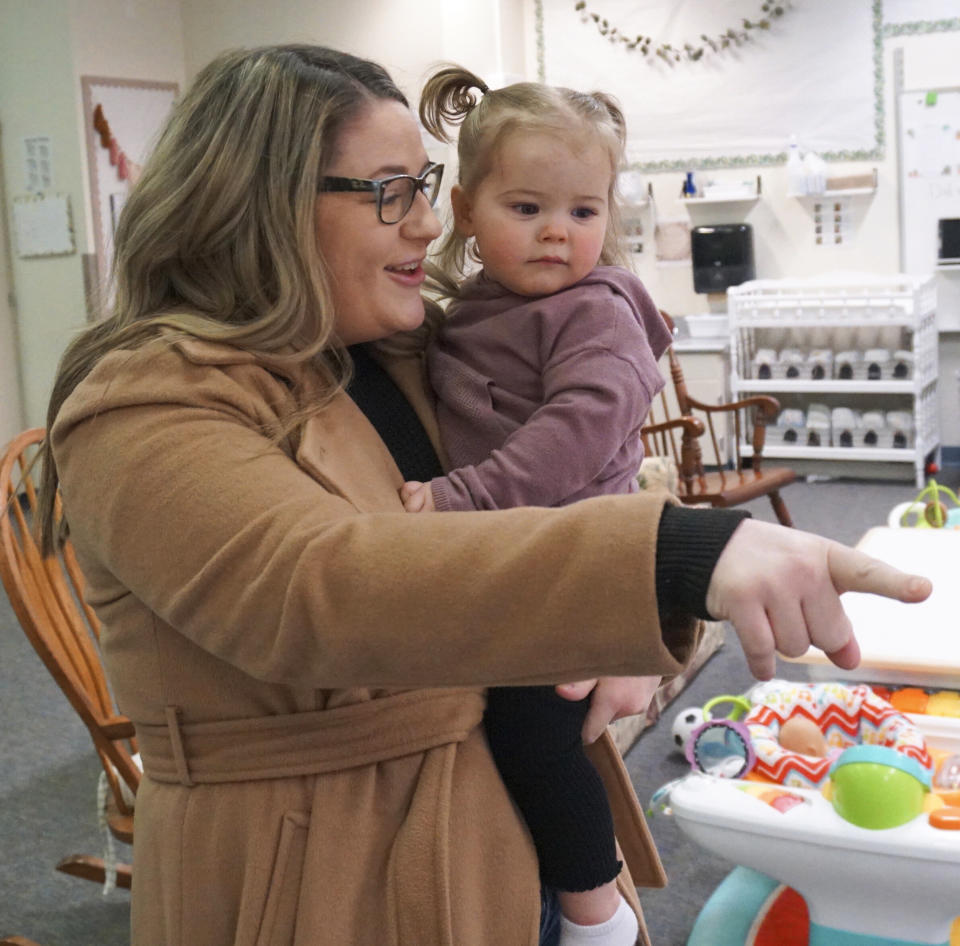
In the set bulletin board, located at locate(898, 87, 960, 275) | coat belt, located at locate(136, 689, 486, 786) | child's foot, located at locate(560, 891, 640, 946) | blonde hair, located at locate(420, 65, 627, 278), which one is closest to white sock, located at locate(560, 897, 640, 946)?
child's foot, located at locate(560, 891, 640, 946)

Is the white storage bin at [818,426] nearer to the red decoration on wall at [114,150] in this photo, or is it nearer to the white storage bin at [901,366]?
the white storage bin at [901,366]

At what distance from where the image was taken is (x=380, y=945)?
107cm

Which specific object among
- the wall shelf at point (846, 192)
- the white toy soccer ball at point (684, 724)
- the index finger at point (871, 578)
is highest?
the wall shelf at point (846, 192)

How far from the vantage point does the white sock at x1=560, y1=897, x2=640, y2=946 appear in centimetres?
125

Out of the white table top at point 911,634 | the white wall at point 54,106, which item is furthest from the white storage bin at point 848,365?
the white wall at point 54,106

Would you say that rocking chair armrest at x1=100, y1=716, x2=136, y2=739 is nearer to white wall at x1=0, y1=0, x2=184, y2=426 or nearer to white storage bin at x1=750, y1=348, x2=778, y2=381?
white wall at x1=0, y1=0, x2=184, y2=426

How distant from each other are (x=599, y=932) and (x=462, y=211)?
2.99 feet

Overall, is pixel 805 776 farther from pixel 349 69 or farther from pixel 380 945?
pixel 349 69

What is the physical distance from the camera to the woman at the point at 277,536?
81cm

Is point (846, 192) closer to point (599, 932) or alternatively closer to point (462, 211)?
point (462, 211)

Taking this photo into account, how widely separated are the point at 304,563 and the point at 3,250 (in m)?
6.51

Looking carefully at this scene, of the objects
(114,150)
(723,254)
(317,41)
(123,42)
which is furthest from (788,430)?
(123,42)

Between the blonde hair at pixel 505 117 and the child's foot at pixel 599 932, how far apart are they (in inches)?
32.6

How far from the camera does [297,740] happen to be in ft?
3.42
